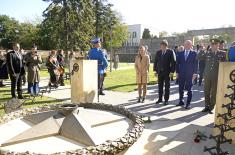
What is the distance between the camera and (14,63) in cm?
989

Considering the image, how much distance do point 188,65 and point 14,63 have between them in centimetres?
586

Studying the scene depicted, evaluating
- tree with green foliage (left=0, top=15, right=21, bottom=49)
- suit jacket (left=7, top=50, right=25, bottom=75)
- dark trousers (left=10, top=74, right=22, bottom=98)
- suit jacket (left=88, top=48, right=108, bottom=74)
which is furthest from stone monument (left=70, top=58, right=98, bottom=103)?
tree with green foliage (left=0, top=15, right=21, bottom=49)

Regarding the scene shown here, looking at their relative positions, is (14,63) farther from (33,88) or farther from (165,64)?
(165,64)

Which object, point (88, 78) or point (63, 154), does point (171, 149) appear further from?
point (88, 78)

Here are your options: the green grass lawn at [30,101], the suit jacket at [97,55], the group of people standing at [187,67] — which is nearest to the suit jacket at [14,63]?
the green grass lawn at [30,101]

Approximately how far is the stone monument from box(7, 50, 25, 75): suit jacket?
247 centimetres

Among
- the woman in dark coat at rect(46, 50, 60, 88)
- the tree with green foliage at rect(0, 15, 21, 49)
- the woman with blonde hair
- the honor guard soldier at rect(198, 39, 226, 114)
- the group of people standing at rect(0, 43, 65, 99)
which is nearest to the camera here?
the honor guard soldier at rect(198, 39, 226, 114)

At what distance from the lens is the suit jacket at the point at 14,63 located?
975cm

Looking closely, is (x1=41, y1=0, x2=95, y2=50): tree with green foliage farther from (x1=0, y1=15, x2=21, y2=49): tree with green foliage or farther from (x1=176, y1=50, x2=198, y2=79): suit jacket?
(x1=0, y1=15, x2=21, y2=49): tree with green foliage

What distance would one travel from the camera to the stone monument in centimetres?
834

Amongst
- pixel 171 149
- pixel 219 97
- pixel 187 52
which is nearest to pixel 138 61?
pixel 187 52

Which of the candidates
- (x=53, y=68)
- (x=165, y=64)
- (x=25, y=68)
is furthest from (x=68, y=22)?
(x=165, y=64)

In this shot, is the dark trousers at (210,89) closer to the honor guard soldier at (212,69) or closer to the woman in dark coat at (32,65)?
the honor guard soldier at (212,69)

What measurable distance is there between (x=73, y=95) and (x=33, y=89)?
10.9ft
